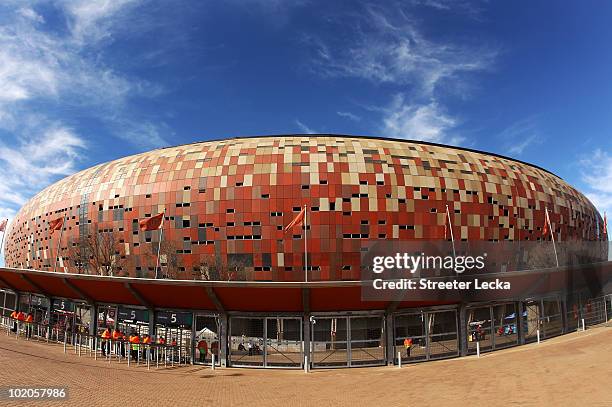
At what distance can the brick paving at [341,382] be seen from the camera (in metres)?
12.9

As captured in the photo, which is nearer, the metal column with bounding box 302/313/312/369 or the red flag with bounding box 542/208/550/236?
the metal column with bounding box 302/313/312/369

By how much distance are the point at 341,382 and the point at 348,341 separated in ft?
13.6

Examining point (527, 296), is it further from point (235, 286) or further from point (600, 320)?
point (235, 286)

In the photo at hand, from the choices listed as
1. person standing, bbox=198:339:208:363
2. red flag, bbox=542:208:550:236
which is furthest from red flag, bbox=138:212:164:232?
red flag, bbox=542:208:550:236

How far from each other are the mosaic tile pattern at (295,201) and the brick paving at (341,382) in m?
11.0

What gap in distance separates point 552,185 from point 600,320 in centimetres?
1562

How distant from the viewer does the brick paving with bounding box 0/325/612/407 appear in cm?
1290

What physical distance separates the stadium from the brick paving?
2.03 m

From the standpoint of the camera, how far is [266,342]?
21016mm

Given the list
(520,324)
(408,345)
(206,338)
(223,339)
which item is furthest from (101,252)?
(520,324)

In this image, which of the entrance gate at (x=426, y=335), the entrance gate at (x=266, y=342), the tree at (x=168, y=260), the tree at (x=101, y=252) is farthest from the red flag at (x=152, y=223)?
the entrance gate at (x=426, y=335)

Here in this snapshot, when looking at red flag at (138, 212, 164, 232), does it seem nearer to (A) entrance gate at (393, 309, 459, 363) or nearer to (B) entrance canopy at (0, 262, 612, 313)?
(B) entrance canopy at (0, 262, 612, 313)

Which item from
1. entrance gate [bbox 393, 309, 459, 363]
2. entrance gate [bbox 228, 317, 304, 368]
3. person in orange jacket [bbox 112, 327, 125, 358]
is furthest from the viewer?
entrance gate [bbox 393, 309, 459, 363]

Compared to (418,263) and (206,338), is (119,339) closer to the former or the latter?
(206,338)
